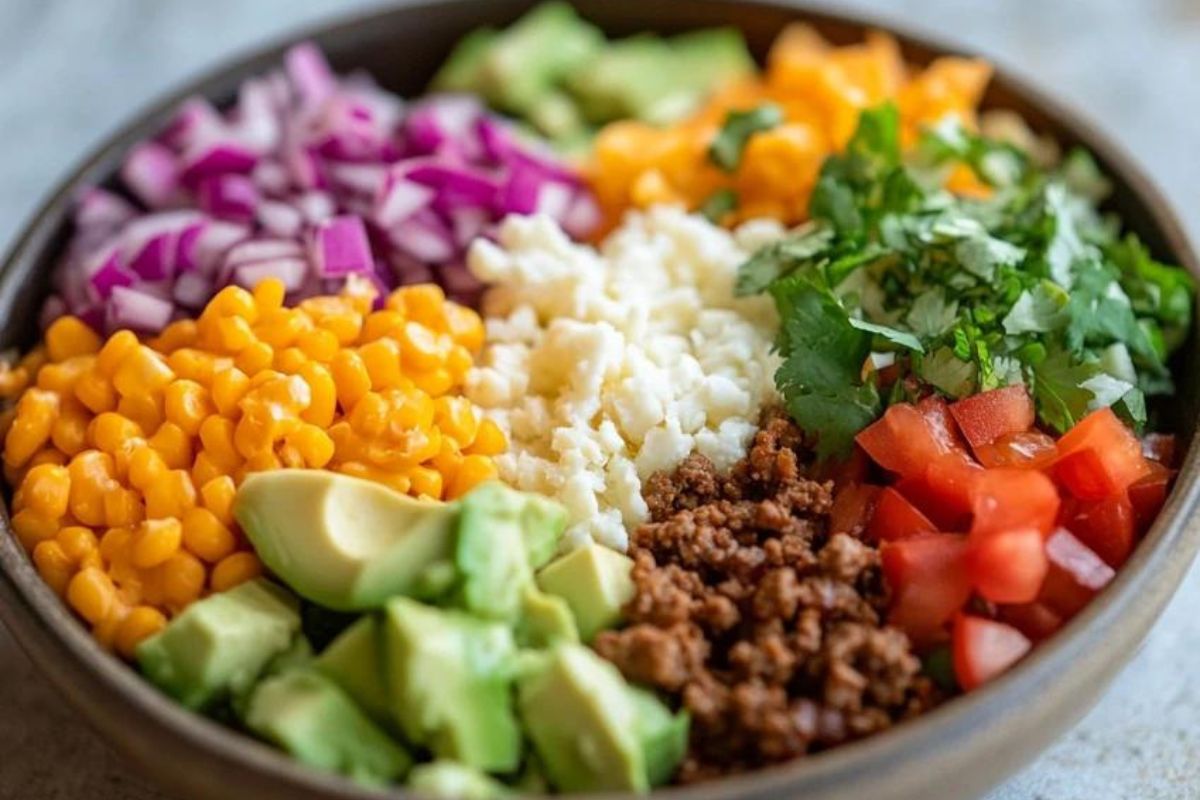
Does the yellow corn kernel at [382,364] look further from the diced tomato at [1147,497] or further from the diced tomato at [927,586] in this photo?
the diced tomato at [1147,497]

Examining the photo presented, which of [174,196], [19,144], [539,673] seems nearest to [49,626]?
[539,673]

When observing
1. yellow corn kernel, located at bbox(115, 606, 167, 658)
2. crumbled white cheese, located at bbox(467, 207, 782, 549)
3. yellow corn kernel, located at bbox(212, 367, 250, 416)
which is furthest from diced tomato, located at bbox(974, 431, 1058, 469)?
yellow corn kernel, located at bbox(115, 606, 167, 658)

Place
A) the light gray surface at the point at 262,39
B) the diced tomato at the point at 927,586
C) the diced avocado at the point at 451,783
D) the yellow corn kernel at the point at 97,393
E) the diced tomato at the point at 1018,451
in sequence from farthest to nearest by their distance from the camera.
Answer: the light gray surface at the point at 262,39 < the yellow corn kernel at the point at 97,393 < the diced tomato at the point at 1018,451 < the diced tomato at the point at 927,586 < the diced avocado at the point at 451,783

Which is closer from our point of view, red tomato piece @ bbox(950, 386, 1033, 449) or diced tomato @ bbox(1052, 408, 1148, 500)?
diced tomato @ bbox(1052, 408, 1148, 500)

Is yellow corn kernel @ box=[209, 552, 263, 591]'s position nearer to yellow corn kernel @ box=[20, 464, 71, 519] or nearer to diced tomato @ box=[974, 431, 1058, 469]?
yellow corn kernel @ box=[20, 464, 71, 519]

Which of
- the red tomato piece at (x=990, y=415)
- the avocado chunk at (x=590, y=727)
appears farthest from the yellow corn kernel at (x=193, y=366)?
the red tomato piece at (x=990, y=415)

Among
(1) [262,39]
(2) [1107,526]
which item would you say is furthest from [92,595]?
(1) [262,39]

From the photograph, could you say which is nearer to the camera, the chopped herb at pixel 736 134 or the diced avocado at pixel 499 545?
the diced avocado at pixel 499 545
